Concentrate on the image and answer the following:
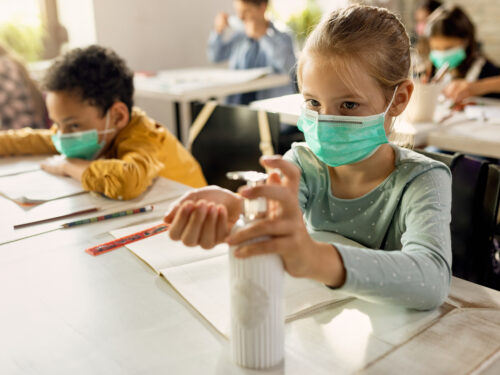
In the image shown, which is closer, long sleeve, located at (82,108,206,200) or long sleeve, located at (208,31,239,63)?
long sleeve, located at (82,108,206,200)

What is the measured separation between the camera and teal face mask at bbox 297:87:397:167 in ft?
3.06

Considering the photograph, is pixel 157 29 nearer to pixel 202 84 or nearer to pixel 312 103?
pixel 202 84

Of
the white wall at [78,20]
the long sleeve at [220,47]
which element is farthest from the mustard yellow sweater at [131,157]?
the long sleeve at [220,47]

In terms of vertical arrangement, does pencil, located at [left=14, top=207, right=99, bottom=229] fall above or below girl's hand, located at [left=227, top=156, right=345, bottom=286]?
below

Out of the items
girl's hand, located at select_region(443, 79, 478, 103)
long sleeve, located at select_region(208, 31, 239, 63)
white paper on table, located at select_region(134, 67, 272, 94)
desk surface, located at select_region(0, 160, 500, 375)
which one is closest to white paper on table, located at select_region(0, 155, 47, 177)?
desk surface, located at select_region(0, 160, 500, 375)

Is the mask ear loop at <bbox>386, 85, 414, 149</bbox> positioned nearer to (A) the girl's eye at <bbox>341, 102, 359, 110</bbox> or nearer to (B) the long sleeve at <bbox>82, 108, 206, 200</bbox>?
(A) the girl's eye at <bbox>341, 102, 359, 110</bbox>

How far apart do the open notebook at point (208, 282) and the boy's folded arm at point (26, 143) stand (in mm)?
840

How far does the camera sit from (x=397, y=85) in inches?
37.7

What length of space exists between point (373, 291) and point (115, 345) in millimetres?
350

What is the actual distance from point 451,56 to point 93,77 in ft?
6.43

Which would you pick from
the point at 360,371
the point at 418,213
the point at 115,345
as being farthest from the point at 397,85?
the point at 115,345

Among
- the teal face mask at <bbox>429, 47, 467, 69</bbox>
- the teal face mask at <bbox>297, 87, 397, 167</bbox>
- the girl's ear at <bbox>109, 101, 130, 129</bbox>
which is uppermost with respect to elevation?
the teal face mask at <bbox>429, 47, 467, 69</bbox>

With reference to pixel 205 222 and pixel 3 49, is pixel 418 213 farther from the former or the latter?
pixel 3 49

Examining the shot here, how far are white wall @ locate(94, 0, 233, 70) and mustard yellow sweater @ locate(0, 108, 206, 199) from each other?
2.32 meters
